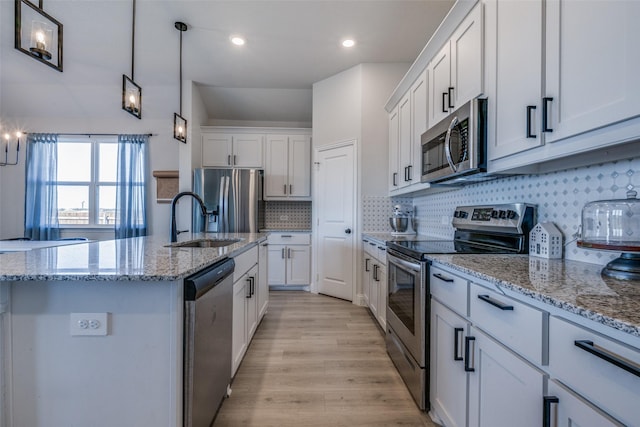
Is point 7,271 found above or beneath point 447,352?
above

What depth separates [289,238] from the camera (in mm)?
4430

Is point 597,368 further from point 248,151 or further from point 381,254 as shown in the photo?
point 248,151

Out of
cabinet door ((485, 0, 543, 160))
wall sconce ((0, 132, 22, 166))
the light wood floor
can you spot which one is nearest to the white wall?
cabinet door ((485, 0, 543, 160))

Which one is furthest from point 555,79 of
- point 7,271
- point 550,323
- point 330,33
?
point 330,33

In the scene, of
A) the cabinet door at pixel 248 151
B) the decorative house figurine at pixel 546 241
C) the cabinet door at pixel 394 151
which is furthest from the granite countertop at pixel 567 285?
the cabinet door at pixel 248 151

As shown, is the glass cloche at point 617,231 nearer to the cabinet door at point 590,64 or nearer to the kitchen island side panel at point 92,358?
the cabinet door at point 590,64

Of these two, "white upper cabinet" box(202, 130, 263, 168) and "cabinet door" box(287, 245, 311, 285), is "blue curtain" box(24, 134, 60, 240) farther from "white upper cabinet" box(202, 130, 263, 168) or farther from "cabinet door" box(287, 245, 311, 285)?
"cabinet door" box(287, 245, 311, 285)

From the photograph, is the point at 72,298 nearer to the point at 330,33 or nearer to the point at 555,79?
the point at 555,79

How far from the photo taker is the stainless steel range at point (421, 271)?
1.62 m

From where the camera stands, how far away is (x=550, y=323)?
81 centimetres

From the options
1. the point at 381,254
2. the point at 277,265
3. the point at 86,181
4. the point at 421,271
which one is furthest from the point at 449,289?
the point at 86,181

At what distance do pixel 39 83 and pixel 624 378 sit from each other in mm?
6710

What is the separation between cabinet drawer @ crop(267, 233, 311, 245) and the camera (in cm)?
441

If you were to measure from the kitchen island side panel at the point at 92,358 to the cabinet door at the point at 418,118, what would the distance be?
226 centimetres
